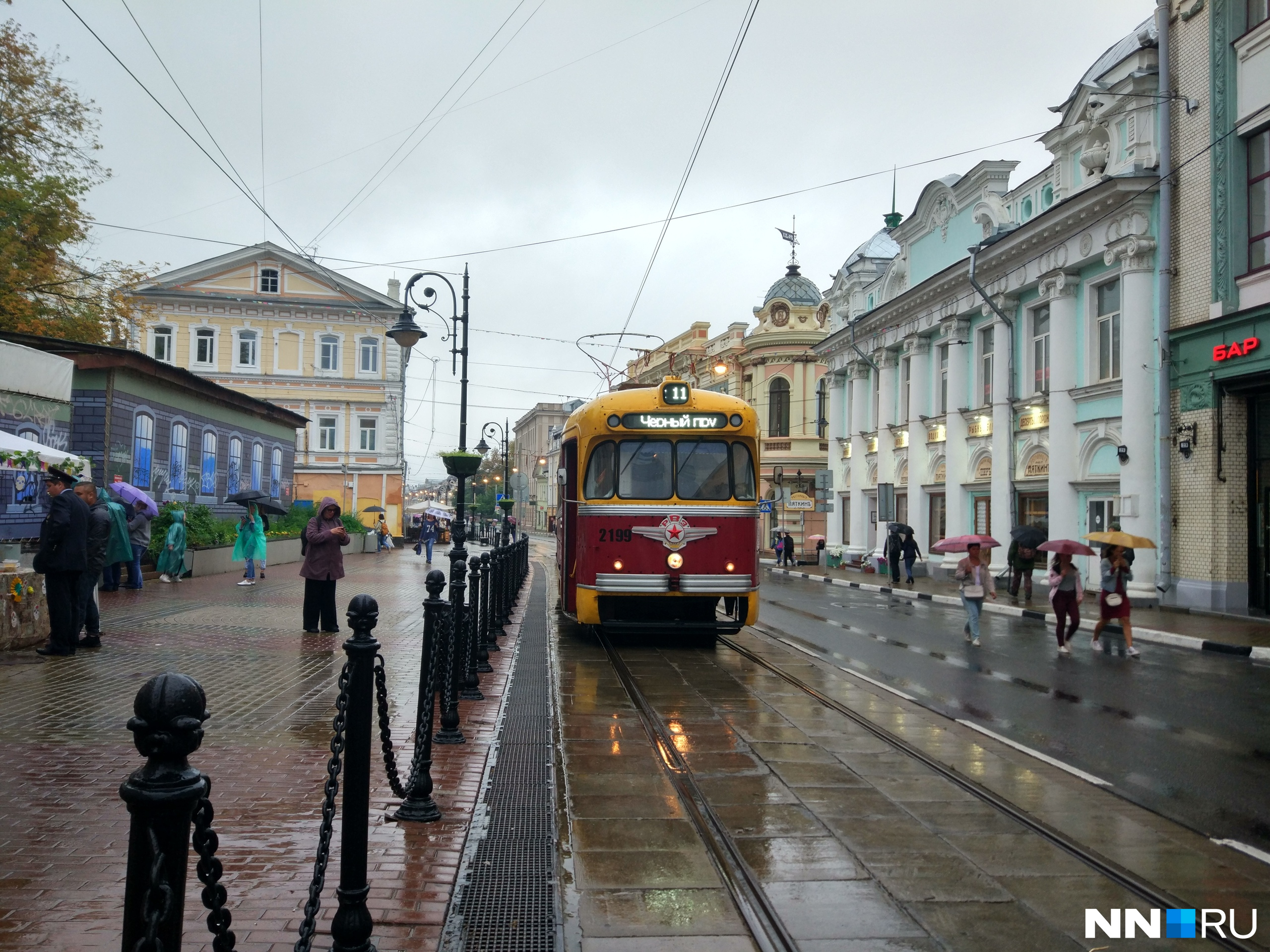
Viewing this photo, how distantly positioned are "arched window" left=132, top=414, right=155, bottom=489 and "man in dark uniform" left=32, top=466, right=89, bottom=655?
46.0 ft

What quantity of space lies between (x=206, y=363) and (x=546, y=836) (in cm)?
4749

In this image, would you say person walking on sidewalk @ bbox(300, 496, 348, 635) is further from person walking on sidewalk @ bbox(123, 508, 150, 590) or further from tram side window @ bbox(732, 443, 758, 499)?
person walking on sidewalk @ bbox(123, 508, 150, 590)

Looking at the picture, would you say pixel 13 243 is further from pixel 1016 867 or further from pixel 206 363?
pixel 1016 867

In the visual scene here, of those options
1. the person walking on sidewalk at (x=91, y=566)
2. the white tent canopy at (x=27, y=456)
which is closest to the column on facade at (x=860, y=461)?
the white tent canopy at (x=27, y=456)

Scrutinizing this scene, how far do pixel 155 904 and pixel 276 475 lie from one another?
Answer: 33273mm

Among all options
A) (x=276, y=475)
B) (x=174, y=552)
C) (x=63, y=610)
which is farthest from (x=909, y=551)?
(x=63, y=610)

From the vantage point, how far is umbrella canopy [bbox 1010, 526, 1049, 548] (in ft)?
66.5

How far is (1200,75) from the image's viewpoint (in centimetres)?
1992

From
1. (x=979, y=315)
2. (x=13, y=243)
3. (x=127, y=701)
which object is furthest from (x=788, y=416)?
(x=127, y=701)

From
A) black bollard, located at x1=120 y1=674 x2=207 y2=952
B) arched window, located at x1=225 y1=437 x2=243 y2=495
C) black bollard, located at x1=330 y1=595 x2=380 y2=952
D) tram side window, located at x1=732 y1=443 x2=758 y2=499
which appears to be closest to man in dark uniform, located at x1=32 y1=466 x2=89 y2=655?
black bollard, located at x1=330 y1=595 x2=380 y2=952

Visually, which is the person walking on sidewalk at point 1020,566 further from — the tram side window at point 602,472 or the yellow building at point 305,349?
the yellow building at point 305,349

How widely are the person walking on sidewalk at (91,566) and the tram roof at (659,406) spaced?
218 inches

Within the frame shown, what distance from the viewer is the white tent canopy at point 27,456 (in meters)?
12.0

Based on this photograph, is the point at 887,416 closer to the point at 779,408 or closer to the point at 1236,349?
the point at 779,408
